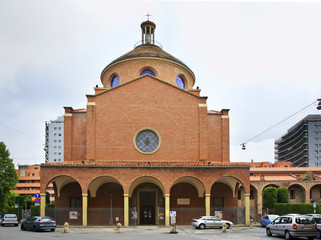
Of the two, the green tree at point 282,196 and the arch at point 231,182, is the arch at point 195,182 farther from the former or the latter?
the green tree at point 282,196

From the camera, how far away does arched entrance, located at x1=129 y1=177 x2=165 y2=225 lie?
2752 cm

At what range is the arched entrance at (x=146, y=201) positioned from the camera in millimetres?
27516

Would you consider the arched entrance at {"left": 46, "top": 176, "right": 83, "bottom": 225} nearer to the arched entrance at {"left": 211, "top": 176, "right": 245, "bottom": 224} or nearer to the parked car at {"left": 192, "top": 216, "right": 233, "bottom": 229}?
the parked car at {"left": 192, "top": 216, "right": 233, "bottom": 229}

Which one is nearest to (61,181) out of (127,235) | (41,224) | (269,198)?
(41,224)

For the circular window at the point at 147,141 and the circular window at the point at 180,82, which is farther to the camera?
the circular window at the point at 180,82

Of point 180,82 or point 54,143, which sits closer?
point 180,82

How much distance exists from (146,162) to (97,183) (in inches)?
164

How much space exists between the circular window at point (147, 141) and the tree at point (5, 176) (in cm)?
2074

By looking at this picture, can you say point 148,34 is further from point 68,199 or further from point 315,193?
point 315,193

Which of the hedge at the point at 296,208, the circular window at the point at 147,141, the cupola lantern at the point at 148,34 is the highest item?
the cupola lantern at the point at 148,34

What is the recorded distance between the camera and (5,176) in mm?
40656

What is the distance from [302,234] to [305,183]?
93.3 feet

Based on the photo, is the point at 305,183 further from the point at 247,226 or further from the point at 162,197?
the point at 162,197

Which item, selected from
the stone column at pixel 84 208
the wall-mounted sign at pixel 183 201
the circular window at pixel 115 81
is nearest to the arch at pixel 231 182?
the wall-mounted sign at pixel 183 201
